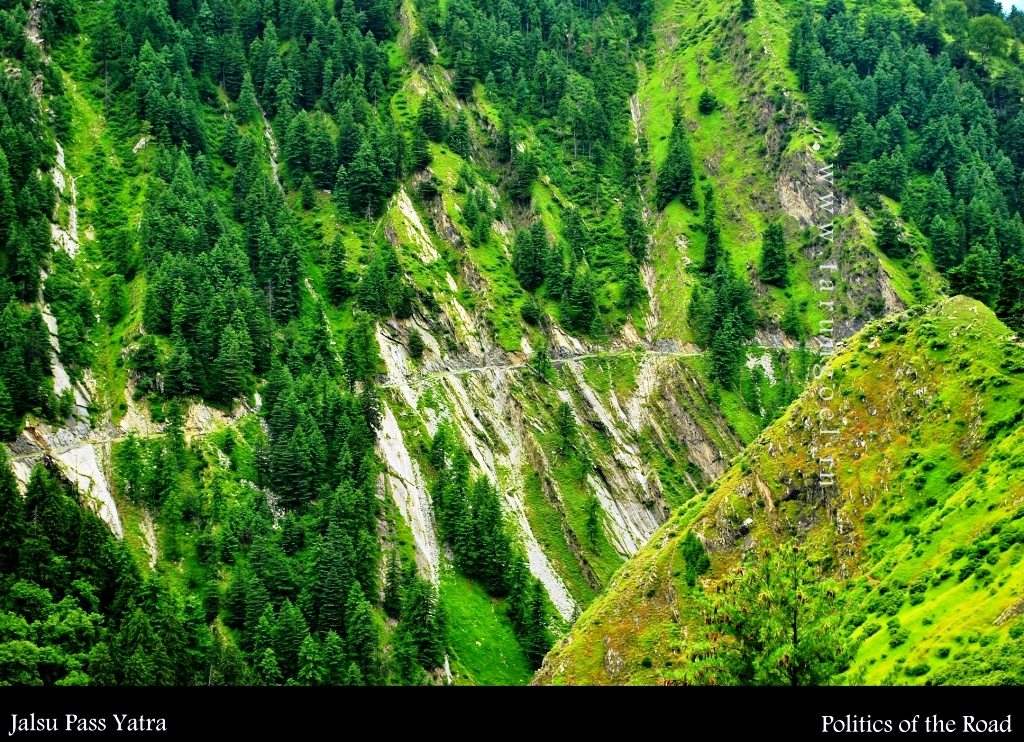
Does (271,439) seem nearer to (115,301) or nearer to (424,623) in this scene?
(115,301)

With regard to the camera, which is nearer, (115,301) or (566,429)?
(115,301)

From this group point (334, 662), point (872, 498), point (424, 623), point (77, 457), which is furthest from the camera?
point (77, 457)

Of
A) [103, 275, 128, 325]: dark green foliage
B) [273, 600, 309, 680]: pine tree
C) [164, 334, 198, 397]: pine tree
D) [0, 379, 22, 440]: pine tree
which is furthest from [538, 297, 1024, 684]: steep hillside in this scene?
[103, 275, 128, 325]: dark green foliage

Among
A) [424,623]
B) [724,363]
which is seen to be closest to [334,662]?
[424,623]

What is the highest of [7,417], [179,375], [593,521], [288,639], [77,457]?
[179,375]

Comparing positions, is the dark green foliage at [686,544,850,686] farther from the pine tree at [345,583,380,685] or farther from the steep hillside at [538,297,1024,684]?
the pine tree at [345,583,380,685]

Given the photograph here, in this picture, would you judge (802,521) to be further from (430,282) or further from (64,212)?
(64,212)

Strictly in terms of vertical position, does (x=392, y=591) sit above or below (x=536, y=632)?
above

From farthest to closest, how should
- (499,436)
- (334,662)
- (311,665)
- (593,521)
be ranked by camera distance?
1. (499,436)
2. (593,521)
3. (334,662)
4. (311,665)
